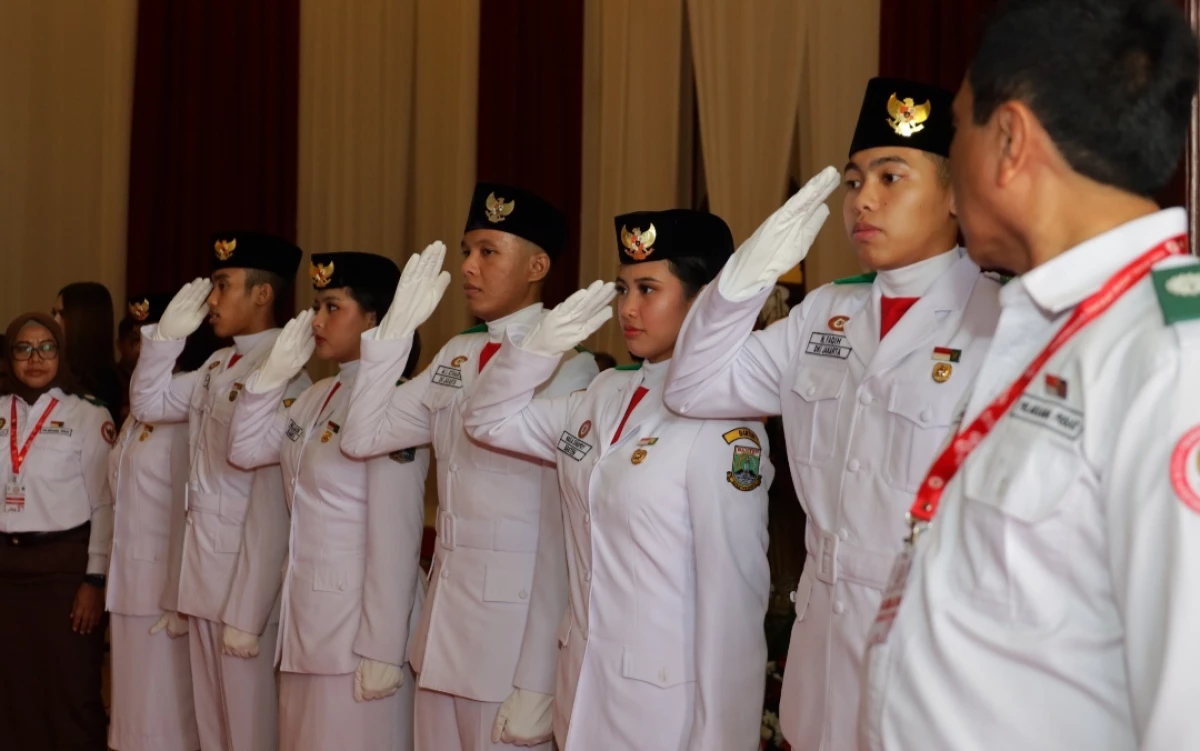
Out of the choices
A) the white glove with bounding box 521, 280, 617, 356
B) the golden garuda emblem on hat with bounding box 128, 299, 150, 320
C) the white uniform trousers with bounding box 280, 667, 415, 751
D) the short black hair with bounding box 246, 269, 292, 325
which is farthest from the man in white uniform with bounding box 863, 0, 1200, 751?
the golden garuda emblem on hat with bounding box 128, 299, 150, 320

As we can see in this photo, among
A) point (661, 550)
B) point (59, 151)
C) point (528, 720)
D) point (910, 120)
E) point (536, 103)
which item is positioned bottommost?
point (528, 720)

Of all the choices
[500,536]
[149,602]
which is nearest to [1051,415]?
[500,536]

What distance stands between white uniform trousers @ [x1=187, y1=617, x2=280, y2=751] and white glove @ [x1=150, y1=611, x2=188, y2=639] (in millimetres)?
201

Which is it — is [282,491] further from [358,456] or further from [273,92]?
[273,92]

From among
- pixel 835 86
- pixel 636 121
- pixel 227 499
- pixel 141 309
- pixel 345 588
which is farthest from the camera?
pixel 636 121

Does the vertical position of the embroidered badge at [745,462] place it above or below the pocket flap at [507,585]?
above

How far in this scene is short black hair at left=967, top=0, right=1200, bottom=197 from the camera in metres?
1.04

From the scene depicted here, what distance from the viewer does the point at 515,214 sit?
3.15 meters

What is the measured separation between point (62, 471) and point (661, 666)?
9.15ft

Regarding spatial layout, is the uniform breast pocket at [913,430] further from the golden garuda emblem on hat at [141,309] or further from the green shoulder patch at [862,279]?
the golden garuda emblem on hat at [141,309]

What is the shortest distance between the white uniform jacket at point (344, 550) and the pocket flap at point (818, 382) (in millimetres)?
1415

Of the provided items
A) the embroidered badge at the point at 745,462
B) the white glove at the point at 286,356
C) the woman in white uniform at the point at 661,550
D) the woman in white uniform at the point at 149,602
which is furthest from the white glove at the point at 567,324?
the woman in white uniform at the point at 149,602

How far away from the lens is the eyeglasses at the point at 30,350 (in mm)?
4234

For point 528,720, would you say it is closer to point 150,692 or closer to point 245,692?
point 245,692
